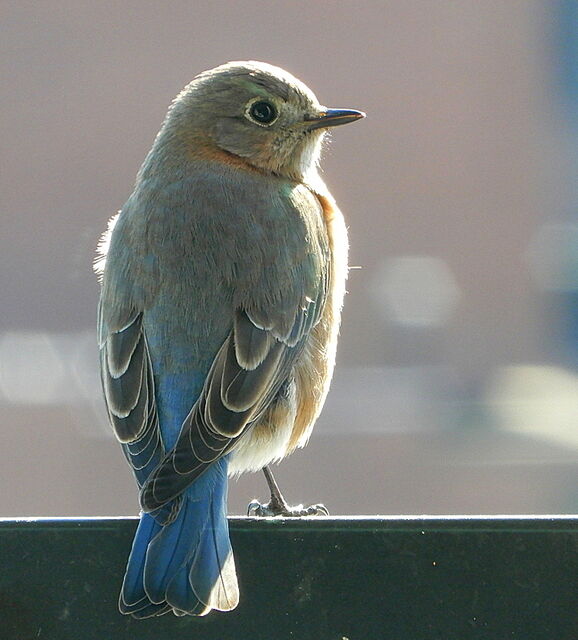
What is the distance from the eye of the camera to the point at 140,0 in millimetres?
22828

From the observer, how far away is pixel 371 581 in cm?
366

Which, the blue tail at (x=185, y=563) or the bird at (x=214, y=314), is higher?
the bird at (x=214, y=314)

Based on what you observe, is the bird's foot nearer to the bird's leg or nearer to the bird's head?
the bird's leg

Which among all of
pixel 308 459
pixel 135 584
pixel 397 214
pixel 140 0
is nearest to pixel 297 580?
pixel 135 584

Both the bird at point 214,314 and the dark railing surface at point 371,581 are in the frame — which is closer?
the dark railing surface at point 371,581

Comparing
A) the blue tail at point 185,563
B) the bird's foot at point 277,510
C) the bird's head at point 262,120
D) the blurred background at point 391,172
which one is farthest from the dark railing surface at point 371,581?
the blurred background at point 391,172

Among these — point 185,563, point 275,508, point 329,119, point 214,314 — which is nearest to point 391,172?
point 329,119

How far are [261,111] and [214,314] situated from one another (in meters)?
1.26

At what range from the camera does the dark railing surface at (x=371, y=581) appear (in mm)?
3625

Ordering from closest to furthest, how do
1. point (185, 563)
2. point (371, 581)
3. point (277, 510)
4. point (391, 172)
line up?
point (371, 581) → point (185, 563) → point (277, 510) → point (391, 172)

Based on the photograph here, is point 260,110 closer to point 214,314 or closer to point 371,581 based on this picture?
point 214,314

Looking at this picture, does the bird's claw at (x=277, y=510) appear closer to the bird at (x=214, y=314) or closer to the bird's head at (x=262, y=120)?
the bird at (x=214, y=314)

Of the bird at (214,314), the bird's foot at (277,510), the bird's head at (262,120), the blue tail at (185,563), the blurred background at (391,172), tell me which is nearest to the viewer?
the blue tail at (185,563)

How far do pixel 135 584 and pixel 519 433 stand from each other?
53.6 ft
